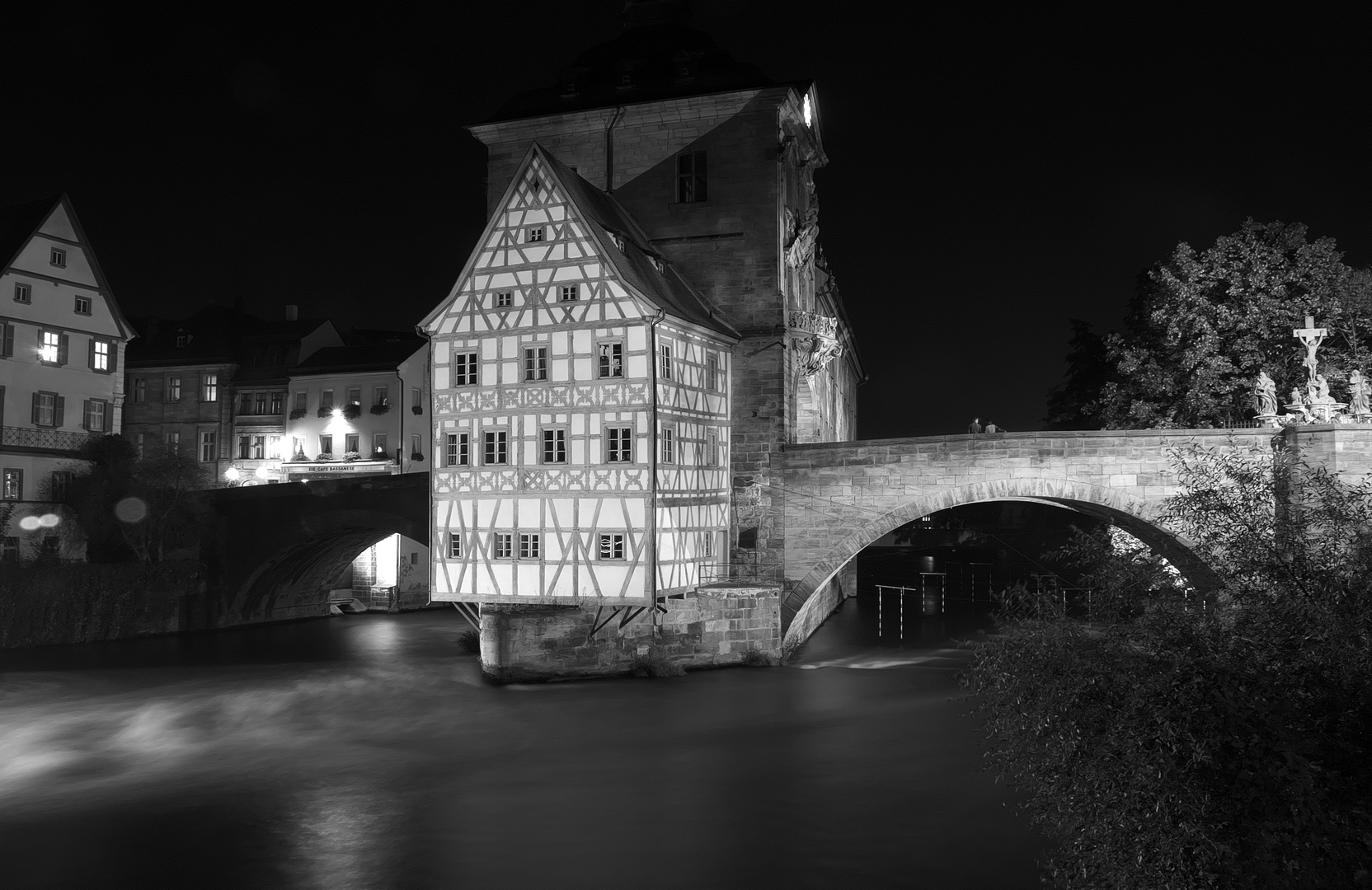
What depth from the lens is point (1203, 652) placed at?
9250mm

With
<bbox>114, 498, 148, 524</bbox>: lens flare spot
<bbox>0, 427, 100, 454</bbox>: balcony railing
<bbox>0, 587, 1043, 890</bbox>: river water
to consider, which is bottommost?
<bbox>0, 587, 1043, 890</bbox>: river water

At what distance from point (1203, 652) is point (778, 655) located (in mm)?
20182

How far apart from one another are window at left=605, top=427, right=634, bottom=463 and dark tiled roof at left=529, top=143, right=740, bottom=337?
289 centimetres

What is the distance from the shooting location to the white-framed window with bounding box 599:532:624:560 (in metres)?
25.8

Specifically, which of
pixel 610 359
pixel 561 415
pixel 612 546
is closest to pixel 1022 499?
pixel 612 546

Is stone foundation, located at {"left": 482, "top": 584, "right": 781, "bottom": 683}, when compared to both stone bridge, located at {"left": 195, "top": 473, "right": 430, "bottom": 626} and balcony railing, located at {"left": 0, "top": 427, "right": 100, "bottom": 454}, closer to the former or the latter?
stone bridge, located at {"left": 195, "top": 473, "right": 430, "bottom": 626}

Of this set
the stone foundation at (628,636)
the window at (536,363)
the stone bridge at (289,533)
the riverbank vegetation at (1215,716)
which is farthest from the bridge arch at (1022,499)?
the riverbank vegetation at (1215,716)

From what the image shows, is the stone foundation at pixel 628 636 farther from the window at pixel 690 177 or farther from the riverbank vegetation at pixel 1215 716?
the riverbank vegetation at pixel 1215 716

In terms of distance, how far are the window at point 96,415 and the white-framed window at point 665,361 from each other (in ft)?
84.1

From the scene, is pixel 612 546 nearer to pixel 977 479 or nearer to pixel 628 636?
pixel 628 636

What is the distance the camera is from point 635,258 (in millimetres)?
27766

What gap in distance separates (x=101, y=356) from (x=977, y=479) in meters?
32.6

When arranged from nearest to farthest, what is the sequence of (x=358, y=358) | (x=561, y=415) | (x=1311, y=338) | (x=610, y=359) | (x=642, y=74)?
(x=1311, y=338), (x=610, y=359), (x=561, y=415), (x=642, y=74), (x=358, y=358)

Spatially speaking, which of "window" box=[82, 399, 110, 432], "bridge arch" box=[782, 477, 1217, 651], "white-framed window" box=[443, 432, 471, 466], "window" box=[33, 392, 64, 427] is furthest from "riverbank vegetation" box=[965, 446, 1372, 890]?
"window" box=[82, 399, 110, 432]
